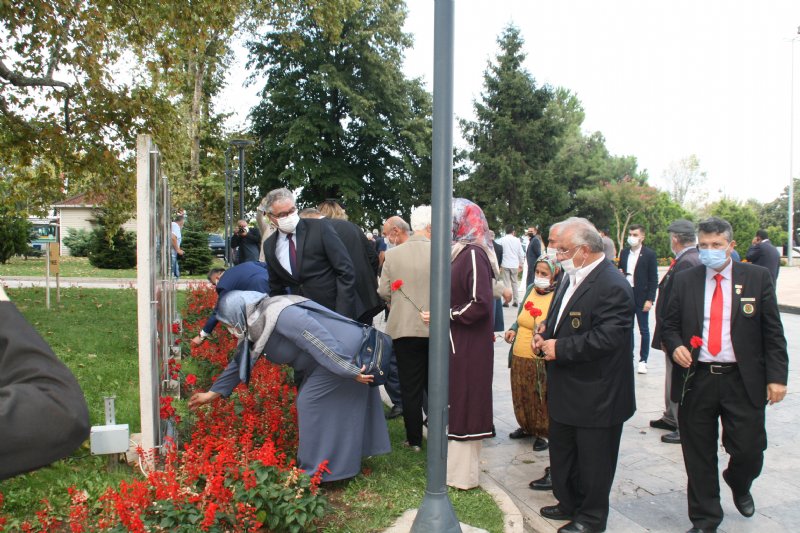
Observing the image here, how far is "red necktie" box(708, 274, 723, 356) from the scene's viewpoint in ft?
14.0

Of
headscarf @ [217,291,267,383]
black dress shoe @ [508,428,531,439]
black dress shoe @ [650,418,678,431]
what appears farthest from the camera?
black dress shoe @ [650,418,678,431]

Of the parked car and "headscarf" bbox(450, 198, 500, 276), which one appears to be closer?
"headscarf" bbox(450, 198, 500, 276)

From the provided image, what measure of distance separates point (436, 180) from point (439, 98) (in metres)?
0.43

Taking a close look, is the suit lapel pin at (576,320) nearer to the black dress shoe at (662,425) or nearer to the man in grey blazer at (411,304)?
the man in grey blazer at (411,304)

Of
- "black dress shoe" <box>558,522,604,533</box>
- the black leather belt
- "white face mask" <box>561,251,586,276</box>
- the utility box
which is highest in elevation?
"white face mask" <box>561,251,586,276</box>

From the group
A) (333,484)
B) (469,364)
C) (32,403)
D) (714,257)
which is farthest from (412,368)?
(32,403)

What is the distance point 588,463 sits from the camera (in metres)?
4.15

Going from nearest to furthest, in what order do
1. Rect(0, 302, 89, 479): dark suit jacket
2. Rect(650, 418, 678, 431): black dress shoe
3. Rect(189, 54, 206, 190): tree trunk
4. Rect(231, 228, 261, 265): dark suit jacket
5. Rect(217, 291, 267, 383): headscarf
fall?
Rect(0, 302, 89, 479): dark suit jacket → Rect(217, 291, 267, 383): headscarf → Rect(650, 418, 678, 431): black dress shoe → Rect(231, 228, 261, 265): dark suit jacket → Rect(189, 54, 206, 190): tree trunk

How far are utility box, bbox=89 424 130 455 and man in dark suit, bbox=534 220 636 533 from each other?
9.13 ft

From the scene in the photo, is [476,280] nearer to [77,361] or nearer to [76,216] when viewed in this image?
[77,361]

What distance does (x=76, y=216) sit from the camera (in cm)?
5856

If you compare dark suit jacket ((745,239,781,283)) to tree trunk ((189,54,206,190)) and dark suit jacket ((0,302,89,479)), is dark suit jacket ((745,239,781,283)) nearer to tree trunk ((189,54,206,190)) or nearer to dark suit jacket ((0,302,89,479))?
dark suit jacket ((0,302,89,479))

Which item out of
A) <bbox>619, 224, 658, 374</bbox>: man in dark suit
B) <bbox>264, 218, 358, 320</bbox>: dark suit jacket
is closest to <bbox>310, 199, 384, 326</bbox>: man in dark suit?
<bbox>264, 218, 358, 320</bbox>: dark suit jacket

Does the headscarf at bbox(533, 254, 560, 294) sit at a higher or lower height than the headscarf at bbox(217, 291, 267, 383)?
higher
